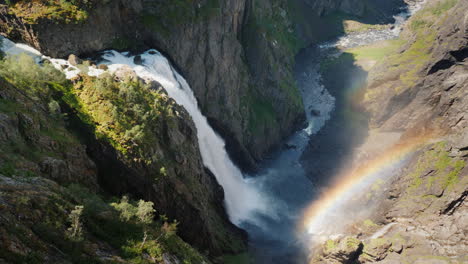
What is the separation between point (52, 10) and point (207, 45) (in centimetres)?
2382

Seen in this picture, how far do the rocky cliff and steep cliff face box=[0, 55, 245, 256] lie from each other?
2290cm

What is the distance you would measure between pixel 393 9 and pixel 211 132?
471 feet

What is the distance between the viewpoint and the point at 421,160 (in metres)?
54.0

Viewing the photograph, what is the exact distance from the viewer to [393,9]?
501 ft

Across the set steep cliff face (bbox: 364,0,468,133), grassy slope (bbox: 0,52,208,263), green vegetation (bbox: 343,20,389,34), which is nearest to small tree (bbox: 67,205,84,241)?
grassy slope (bbox: 0,52,208,263)

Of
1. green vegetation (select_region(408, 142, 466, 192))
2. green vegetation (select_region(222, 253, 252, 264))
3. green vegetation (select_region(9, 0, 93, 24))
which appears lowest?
green vegetation (select_region(222, 253, 252, 264))

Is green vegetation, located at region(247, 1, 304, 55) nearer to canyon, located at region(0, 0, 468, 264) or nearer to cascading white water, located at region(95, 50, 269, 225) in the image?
canyon, located at region(0, 0, 468, 264)

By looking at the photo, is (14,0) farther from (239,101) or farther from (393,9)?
(393,9)

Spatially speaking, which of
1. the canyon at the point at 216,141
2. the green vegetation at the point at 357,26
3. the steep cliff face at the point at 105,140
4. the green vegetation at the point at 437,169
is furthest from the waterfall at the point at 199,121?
the green vegetation at the point at 357,26

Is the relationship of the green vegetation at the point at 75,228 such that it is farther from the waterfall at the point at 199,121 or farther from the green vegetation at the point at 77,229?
the waterfall at the point at 199,121

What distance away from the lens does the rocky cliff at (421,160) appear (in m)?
42.6

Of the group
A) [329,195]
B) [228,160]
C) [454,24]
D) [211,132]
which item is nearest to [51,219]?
[211,132]

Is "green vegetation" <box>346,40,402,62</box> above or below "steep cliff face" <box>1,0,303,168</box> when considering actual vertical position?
above

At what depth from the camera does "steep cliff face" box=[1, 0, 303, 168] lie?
3398 centimetres
